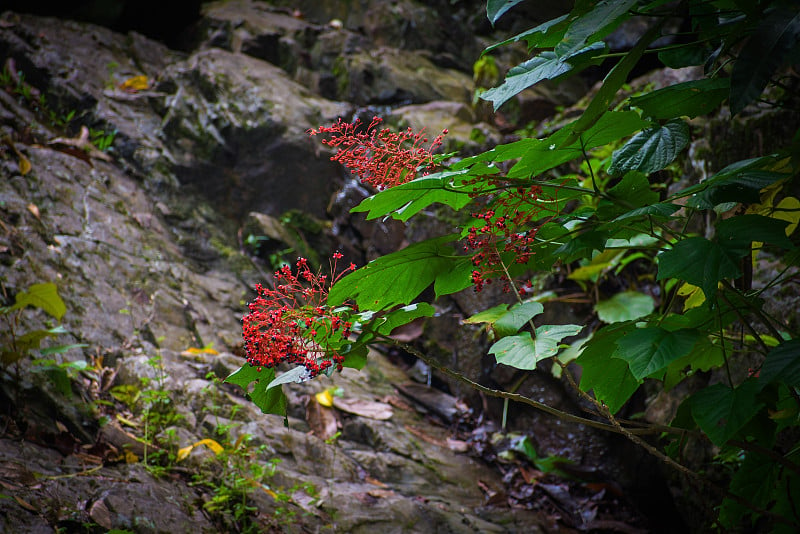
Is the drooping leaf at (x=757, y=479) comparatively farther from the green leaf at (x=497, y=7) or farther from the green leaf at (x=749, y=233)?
the green leaf at (x=497, y=7)

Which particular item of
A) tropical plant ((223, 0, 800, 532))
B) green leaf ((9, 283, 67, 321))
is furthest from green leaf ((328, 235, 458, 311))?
green leaf ((9, 283, 67, 321))

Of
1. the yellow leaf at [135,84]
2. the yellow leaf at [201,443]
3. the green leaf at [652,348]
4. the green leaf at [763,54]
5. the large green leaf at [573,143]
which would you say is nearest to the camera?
the green leaf at [763,54]

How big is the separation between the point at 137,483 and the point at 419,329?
8.47ft

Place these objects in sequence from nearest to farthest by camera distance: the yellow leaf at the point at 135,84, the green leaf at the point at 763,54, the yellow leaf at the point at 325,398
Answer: the green leaf at the point at 763,54
the yellow leaf at the point at 325,398
the yellow leaf at the point at 135,84

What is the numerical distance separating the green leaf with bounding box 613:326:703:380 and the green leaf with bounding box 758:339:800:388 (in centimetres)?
11

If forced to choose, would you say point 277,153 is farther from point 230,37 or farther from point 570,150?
point 570,150

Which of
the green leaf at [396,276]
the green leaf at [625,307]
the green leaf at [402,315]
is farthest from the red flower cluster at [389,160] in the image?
the green leaf at [625,307]

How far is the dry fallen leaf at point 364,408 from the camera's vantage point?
340 centimetres

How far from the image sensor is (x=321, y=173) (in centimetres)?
498

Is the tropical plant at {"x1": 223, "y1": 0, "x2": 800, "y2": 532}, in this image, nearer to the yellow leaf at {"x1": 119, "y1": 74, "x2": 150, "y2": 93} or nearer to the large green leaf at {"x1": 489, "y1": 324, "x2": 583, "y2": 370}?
the large green leaf at {"x1": 489, "y1": 324, "x2": 583, "y2": 370}

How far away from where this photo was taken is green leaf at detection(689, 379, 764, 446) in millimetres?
890

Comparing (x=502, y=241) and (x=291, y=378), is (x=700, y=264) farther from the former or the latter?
(x=291, y=378)

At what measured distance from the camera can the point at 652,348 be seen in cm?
90

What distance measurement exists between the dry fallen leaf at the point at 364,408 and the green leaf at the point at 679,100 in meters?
2.81
